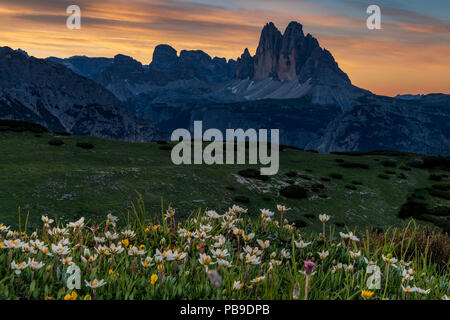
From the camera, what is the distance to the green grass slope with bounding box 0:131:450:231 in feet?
67.5

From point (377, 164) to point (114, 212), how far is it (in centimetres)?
3852

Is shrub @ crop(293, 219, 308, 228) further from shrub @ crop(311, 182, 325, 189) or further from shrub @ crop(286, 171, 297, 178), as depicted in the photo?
shrub @ crop(286, 171, 297, 178)

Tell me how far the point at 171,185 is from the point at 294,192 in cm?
1027

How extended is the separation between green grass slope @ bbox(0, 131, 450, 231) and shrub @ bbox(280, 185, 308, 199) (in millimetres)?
376

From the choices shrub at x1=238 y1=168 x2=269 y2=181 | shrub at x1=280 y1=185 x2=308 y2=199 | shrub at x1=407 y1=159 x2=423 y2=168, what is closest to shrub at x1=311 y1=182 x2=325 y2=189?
shrub at x1=280 y1=185 x2=308 y2=199

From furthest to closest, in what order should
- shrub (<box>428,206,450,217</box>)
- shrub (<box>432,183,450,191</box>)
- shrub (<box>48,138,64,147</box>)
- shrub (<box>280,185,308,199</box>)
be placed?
shrub (<box>432,183,450,191</box>), shrub (<box>48,138,64,147</box>), shrub (<box>428,206,450,217</box>), shrub (<box>280,185,308,199</box>)

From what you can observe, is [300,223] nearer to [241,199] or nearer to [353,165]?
[241,199]

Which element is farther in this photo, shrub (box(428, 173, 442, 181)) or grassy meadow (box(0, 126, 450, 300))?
shrub (box(428, 173, 442, 181))

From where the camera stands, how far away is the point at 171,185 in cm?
2584

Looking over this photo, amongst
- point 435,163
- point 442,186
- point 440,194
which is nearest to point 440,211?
point 440,194

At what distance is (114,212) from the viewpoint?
771 inches

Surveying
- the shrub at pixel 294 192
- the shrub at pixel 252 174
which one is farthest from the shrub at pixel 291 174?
the shrub at pixel 294 192

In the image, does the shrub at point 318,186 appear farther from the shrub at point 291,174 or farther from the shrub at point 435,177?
the shrub at point 435,177
